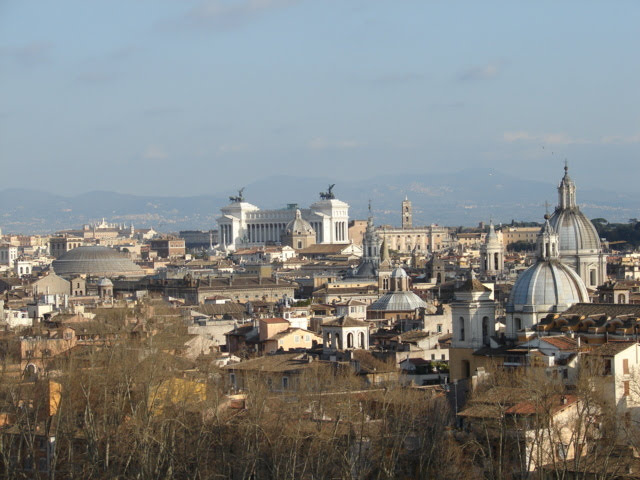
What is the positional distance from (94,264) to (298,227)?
46.4 m

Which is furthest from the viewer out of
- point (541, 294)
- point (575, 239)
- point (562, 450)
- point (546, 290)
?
point (575, 239)

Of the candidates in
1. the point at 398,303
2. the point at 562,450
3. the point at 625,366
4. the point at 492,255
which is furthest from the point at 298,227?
the point at 562,450

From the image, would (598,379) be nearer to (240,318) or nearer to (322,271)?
(240,318)

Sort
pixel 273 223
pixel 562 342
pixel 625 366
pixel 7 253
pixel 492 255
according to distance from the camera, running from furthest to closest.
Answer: pixel 7 253
pixel 273 223
pixel 492 255
pixel 562 342
pixel 625 366

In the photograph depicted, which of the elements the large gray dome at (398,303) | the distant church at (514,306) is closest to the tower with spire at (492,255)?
the large gray dome at (398,303)

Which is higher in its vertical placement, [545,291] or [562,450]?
[545,291]

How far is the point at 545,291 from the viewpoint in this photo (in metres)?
45.3

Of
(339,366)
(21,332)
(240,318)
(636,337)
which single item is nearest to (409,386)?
(339,366)

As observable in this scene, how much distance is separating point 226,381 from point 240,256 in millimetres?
116267

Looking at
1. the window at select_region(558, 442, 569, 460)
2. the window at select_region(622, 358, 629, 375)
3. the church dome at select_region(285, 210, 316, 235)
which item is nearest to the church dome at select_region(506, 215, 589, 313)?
the window at select_region(622, 358, 629, 375)

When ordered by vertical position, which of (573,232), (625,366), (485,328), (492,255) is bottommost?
(625,366)

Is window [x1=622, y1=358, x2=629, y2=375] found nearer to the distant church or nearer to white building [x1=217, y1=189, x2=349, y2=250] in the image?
the distant church

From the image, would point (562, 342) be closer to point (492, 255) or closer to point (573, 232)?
point (573, 232)

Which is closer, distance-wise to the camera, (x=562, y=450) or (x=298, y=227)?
(x=562, y=450)
